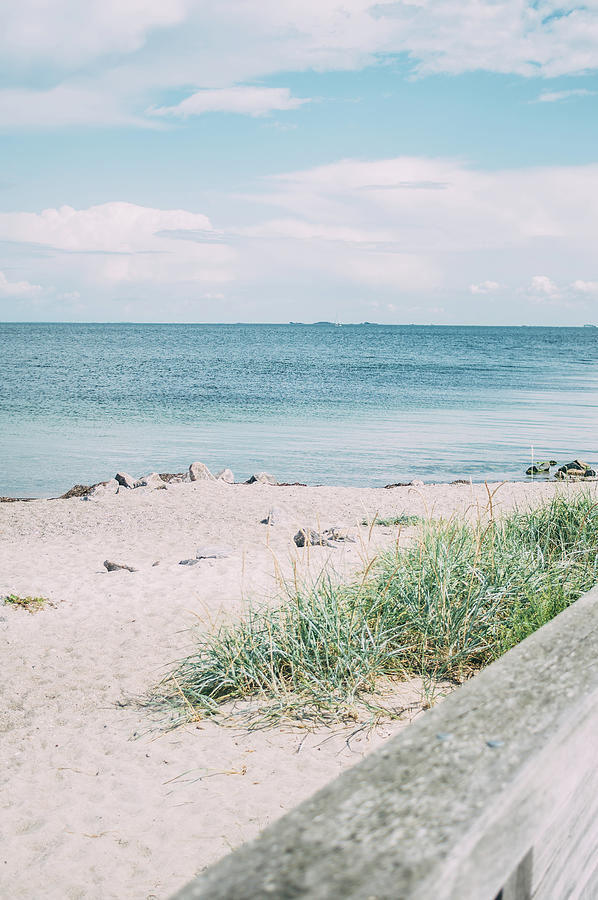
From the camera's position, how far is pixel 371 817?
871mm

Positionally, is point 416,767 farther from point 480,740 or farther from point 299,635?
point 299,635

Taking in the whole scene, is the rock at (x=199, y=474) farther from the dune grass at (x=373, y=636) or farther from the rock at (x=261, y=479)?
the dune grass at (x=373, y=636)

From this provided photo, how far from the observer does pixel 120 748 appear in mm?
4391

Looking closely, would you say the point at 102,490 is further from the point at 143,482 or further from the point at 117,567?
the point at 117,567

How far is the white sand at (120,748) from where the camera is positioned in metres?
3.38

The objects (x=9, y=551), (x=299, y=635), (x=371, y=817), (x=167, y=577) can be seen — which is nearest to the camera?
(x=371, y=817)

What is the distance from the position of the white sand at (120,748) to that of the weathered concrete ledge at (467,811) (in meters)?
2.49

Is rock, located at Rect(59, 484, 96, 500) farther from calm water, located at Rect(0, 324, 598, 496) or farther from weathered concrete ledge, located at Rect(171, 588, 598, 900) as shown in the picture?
weathered concrete ledge, located at Rect(171, 588, 598, 900)

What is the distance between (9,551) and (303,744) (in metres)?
7.45

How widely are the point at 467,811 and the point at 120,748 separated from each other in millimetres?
3959

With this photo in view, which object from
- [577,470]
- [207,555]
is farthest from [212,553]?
[577,470]

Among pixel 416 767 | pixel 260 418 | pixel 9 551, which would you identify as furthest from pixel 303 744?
pixel 260 418

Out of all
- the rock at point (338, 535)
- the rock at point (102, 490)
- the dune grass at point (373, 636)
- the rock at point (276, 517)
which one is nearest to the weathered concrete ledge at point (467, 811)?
the dune grass at point (373, 636)

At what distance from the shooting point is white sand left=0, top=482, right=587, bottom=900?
3.38 m
